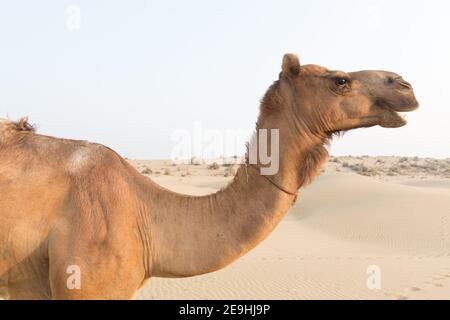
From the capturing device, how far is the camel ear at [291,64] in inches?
146

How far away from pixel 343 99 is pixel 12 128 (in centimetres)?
255

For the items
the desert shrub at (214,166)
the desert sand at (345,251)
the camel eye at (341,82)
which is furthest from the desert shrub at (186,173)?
the camel eye at (341,82)

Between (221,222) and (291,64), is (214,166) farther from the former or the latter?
(221,222)

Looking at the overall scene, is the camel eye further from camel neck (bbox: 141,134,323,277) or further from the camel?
camel neck (bbox: 141,134,323,277)

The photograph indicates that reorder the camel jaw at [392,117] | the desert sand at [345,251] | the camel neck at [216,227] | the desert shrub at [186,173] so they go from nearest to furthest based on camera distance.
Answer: the camel neck at [216,227] < the camel jaw at [392,117] < the desert sand at [345,251] < the desert shrub at [186,173]

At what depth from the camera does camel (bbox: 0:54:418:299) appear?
10.6ft

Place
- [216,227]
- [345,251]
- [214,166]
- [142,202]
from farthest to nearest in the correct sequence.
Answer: [214,166] < [345,251] < [142,202] < [216,227]

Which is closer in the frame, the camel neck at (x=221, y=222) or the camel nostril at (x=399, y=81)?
the camel neck at (x=221, y=222)

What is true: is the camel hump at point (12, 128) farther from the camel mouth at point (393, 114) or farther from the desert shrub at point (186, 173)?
the desert shrub at point (186, 173)

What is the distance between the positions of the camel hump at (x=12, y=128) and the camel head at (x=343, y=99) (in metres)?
2.04

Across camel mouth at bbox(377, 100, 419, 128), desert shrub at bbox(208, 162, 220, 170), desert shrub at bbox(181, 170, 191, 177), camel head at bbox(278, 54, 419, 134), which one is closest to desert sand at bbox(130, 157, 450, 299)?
desert shrub at bbox(181, 170, 191, 177)

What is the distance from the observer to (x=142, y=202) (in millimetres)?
3684

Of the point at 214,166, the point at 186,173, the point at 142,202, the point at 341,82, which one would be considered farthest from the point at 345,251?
the point at 214,166
